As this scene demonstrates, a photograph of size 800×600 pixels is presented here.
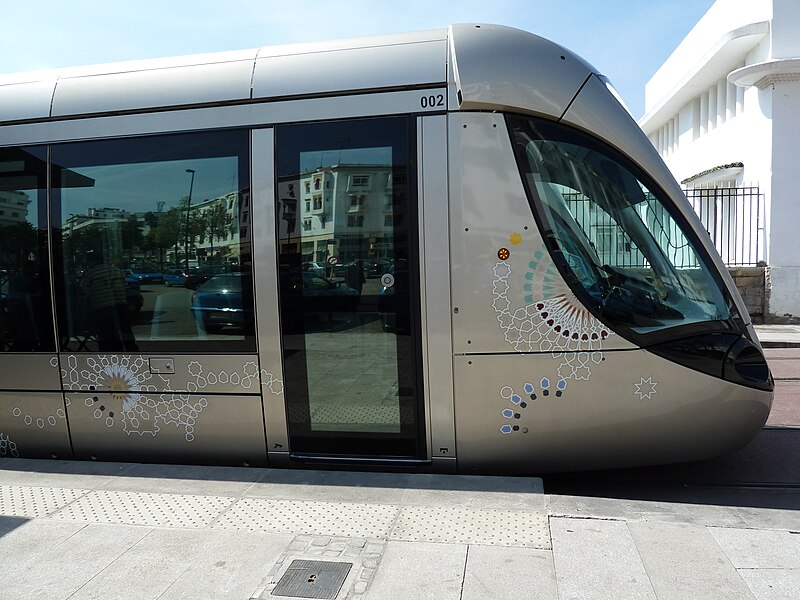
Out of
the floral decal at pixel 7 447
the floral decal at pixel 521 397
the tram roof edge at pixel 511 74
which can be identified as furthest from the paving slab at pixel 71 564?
the tram roof edge at pixel 511 74

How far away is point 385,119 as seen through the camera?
14.3 feet

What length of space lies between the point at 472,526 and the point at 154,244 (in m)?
2.93

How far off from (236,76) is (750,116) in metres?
13.9

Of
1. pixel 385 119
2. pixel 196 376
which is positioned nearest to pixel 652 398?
pixel 385 119

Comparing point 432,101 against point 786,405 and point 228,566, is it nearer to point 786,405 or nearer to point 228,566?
point 228,566

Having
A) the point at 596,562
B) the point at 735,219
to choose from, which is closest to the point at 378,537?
the point at 596,562

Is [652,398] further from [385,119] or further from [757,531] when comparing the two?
[385,119]

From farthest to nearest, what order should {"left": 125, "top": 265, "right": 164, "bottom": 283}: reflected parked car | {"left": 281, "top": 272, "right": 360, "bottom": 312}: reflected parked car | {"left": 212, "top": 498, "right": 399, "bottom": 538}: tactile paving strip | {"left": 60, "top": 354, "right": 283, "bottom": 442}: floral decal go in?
{"left": 125, "top": 265, "right": 164, "bottom": 283}: reflected parked car
{"left": 60, "top": 354, "right": 283, "bottom": 442}: floral decal
{"left": 281, "top": 272, "right": 360, "bottom": 312}: reflected parked car
{"left": 212, "top": 498, "right": 399, "bottom": 538}: tactile paving strip

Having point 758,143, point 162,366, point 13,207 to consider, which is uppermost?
point 758,143

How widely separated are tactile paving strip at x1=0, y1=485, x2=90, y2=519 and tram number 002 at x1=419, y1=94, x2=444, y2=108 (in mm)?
3334

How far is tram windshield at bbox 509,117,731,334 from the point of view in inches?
168

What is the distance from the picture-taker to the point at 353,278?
4.45 metres

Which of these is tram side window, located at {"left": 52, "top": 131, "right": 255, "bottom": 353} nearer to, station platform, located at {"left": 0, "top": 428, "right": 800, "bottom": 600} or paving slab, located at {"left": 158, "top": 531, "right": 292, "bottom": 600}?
Result: station platform, located at {"left": 0, "top": 428, "right": 800, "bottom": 600}

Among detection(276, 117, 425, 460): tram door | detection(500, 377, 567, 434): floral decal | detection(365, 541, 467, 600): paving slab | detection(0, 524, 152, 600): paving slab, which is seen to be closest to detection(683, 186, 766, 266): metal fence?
detection(500, 377, 567, 434): floral decal
